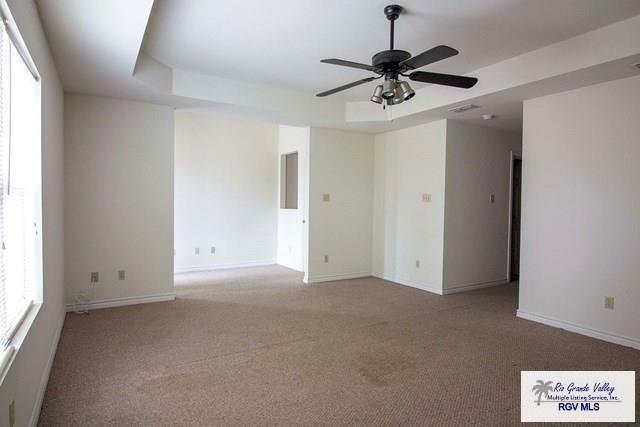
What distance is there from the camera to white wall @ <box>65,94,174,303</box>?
4039 mm

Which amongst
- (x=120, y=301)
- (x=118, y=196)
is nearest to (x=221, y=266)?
(x=120, y=301)

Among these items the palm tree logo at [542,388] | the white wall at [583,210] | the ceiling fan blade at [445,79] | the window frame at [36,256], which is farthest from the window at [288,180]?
the palm tree logo at [542,388]

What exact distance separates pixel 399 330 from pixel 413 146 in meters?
2.83

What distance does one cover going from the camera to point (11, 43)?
1936 millimetres

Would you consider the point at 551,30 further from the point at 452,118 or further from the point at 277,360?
the point at 277,360

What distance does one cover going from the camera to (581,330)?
11.7ft

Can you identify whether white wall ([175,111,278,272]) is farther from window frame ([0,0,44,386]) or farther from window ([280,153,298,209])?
window frame ([0,0,44,386])

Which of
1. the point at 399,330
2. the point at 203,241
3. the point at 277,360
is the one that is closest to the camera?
the point at 277,360

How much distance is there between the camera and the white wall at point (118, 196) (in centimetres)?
404

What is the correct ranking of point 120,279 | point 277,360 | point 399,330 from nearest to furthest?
1. point 277,360
2. point 399,330
3. point 120,279

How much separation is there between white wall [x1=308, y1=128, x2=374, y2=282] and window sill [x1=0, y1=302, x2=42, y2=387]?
3.67 metres

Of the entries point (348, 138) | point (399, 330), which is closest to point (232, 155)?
point (348, 138)

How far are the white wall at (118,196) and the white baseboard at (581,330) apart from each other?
4084 millimetres

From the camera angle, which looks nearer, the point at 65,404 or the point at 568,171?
the point at 65,404
